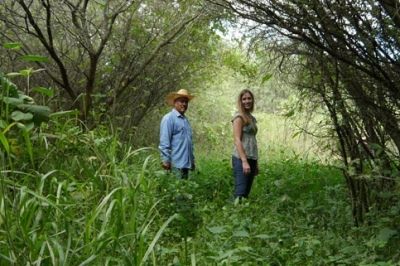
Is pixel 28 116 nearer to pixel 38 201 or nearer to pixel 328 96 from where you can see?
pixel 38 201

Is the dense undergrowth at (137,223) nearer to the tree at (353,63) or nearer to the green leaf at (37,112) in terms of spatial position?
the green leaf at (37,112)

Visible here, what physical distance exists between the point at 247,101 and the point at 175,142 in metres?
0.87

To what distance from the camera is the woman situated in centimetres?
502

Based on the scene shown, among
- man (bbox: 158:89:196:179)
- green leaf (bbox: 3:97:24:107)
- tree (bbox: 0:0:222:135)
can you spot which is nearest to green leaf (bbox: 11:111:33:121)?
green leaf (bbox: 3:97:24:107)

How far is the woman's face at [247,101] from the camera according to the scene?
5141mm

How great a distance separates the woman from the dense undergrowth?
37 cm

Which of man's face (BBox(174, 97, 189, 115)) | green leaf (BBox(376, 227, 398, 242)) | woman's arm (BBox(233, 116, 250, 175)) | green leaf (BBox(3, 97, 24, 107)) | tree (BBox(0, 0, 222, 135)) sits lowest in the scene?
green leaf (BBox(376, 227, 398, 242))

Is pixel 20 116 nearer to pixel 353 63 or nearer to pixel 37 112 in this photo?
pixel 37 112

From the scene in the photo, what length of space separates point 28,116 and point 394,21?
2255 millimetres

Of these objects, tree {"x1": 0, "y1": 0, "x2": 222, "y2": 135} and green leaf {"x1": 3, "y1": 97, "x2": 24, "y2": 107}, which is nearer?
green leaf {"x1": 3, "y1": 97, "x2": 24, "y2": 107}

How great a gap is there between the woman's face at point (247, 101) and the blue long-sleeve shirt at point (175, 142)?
68 cm

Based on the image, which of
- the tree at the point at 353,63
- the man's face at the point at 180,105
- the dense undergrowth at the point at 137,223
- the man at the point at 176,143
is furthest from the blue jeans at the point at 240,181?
the tree at the point at 353,63

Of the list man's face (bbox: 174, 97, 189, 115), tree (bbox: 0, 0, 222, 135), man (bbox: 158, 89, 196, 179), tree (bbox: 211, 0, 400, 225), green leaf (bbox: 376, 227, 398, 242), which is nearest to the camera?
Result: green leaf (bbox: 376, 227, 398, 242)

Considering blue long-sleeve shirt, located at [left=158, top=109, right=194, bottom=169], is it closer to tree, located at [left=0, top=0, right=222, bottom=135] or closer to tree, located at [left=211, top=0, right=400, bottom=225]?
tree, located at [left=211, top=0, right=400, bottom=225]
